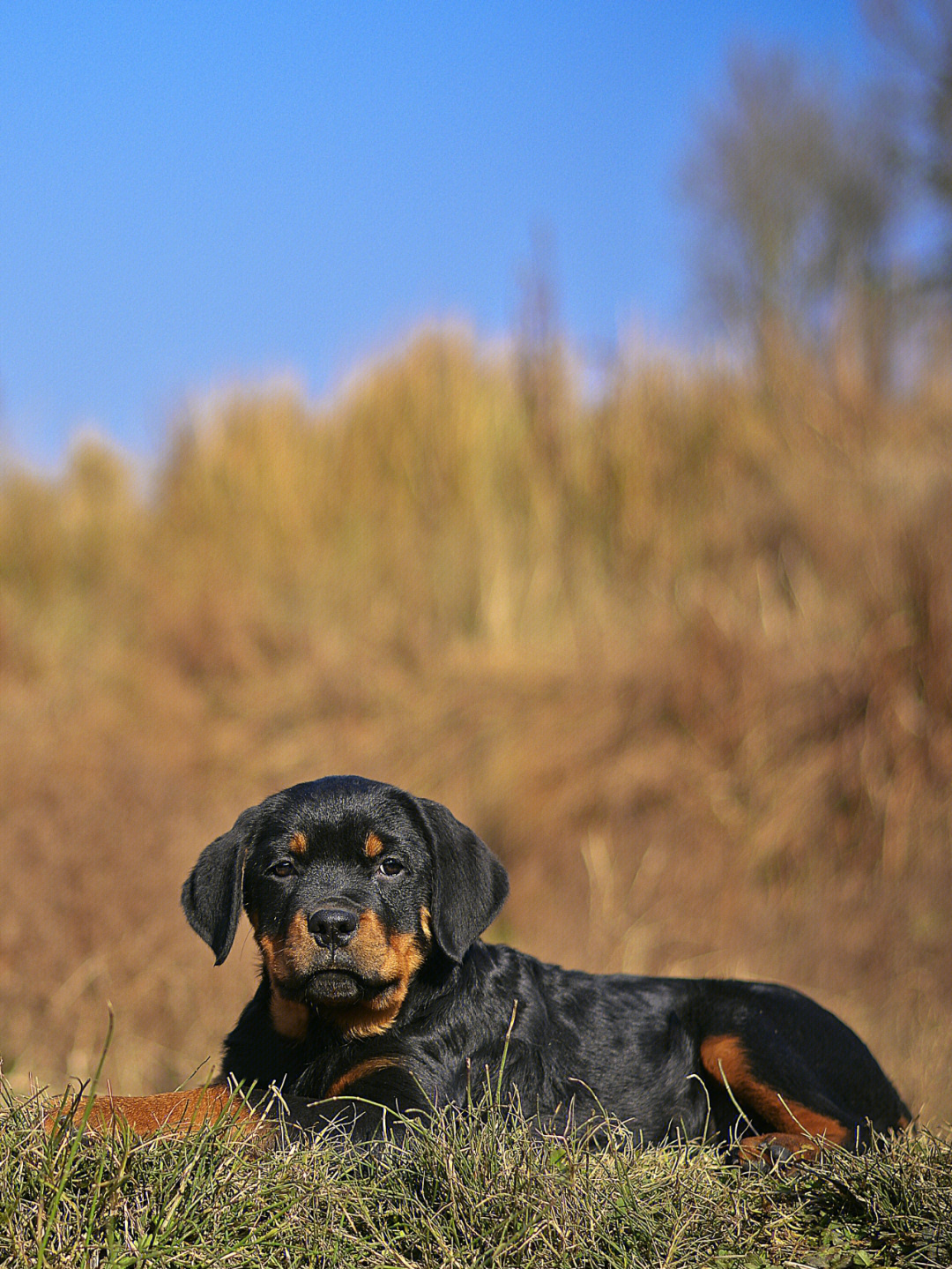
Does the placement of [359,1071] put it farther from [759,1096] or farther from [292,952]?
[759,1096]

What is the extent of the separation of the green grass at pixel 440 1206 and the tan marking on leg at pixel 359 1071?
31 cm

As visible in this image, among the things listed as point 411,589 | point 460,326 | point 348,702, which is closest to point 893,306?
point 460,326

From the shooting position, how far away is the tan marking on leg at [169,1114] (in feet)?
9.37

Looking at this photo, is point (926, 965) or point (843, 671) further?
point (843, 671)

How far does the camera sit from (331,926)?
125 inches

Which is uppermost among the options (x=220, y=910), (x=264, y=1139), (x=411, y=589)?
(x=411, y=589)

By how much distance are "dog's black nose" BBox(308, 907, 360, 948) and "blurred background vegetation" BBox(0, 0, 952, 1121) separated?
3.46m

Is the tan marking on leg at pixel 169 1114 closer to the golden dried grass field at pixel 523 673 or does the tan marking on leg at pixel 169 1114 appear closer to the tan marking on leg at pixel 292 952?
the tan marking on leg at pixel 292 952

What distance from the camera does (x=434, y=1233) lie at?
8.77ft

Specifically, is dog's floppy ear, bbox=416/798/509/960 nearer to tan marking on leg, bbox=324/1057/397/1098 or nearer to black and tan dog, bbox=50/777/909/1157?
black and tan dog, bbox=50/777/909/1157

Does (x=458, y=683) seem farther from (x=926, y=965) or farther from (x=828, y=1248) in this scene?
(x=828, y=1248)

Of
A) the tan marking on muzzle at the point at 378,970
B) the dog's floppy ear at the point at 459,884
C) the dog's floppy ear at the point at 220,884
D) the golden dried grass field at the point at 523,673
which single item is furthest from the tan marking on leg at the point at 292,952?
the golden dried grass field at the point at 523,673

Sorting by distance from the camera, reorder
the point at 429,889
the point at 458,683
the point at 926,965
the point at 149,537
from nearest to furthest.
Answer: the point at 429,889, the point at 926,965, the point at 458,683, the point at 149,537

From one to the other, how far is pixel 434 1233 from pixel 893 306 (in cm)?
1060
